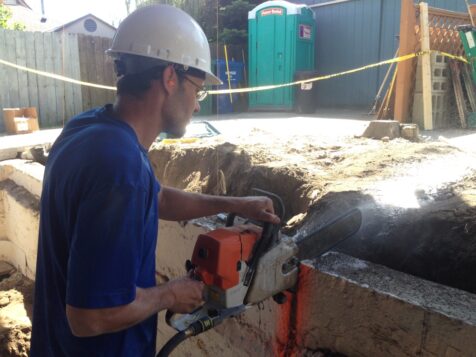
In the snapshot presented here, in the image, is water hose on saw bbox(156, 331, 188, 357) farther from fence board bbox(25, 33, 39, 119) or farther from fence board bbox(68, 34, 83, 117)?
fence board bbox(68, 34, 83, 117)

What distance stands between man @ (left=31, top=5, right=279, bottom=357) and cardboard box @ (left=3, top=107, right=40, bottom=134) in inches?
332

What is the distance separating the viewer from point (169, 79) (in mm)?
1647

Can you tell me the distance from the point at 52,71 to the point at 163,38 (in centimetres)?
1029

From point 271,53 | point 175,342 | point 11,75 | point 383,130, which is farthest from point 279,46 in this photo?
point 175,342

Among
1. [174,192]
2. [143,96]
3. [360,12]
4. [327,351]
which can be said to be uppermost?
[360,12]

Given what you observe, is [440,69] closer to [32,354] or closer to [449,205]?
[449,205]

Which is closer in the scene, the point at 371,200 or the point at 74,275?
the point at 74,275

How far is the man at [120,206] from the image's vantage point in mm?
1290

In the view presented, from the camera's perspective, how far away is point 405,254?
2213 millimetres

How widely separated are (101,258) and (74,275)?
0.11 m

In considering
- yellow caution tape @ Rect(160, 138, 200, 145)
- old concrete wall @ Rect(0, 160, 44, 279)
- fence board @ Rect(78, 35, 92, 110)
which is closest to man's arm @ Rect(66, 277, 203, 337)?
old concrete wall @ Rect(0, 160, 44, 279)

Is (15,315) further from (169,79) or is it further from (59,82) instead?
(59,82)

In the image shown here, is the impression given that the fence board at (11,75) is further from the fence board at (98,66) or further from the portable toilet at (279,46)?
the portable toilet at (279,46)

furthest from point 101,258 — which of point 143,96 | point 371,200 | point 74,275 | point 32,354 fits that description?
point 371,200
